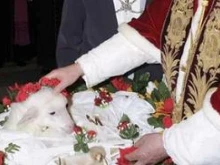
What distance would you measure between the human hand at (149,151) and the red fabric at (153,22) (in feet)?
0.71

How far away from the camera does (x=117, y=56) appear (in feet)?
3.34

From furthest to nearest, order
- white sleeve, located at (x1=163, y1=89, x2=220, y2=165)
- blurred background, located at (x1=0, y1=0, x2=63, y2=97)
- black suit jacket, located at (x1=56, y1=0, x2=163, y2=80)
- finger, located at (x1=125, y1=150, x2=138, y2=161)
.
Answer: blurred background, located at (x1=0, y1=0, x2=63, y2=97) → black suit jacket, located at (x1=56, y1=0, x2=163, y2=80) → finger, located at (x1=125, y1=150, x2=138, y2=161) → white sleeve, located at (x1=163, y1=89, x2=220, y2=165)

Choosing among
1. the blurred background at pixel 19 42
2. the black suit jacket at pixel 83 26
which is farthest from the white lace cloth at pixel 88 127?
the blurred background at pixel 19 42

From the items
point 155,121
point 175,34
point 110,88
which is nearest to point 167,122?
point 155,121

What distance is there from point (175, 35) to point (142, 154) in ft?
0.66

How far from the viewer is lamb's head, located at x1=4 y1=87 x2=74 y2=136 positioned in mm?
925

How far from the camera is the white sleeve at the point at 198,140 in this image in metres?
0.74

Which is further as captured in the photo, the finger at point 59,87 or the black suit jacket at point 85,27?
the black suit jacket at point 85,27

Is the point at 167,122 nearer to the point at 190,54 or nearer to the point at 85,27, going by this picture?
the point at 190,54

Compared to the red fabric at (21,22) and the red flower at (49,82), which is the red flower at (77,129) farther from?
the red fabric at (21,22)

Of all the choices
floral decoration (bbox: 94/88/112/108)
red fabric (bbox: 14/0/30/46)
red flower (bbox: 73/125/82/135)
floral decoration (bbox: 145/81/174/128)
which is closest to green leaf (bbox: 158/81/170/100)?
floral decoration (bbox: 145/81/174/128)

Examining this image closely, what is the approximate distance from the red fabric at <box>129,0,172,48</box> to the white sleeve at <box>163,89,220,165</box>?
0.24 m

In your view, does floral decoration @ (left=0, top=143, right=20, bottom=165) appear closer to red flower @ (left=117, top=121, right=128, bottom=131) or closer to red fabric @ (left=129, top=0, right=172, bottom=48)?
red flower @ (left=117, top=121, right=128, bottom=131)

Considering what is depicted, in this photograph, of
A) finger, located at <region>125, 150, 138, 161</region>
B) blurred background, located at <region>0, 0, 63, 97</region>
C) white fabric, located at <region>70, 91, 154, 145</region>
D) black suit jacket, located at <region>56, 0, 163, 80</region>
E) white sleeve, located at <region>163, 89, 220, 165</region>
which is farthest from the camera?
blurred background, located at <region>0, 0, 63, 97</region>
